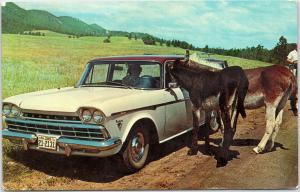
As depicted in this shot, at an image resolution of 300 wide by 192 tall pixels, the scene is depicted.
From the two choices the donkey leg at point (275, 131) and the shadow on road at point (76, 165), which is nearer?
the shadow on road at point (76, 165)

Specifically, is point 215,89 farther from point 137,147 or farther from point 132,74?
point 137,147

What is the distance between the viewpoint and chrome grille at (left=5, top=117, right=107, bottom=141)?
11.9 ft

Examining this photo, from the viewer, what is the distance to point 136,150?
4059mm

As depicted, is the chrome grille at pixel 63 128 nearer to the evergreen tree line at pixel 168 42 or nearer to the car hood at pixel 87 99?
the car hood at pixel 87 99

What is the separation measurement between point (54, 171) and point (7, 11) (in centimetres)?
211

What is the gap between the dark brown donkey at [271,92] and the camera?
Result: 14.5 ft

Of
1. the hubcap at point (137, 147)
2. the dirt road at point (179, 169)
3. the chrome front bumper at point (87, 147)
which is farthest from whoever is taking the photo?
the dirt road at point (179, 169)

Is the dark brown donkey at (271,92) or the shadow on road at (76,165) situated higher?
the dark brown donkey at (271,92)

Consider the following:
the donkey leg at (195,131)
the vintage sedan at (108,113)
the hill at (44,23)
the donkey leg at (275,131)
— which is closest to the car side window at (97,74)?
the vintage sedan at (108,113)

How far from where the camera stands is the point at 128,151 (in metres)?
3.88

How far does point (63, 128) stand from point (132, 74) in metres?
1.15

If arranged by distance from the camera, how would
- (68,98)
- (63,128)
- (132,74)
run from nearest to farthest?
(63,128) → (68,98) → (132,74)

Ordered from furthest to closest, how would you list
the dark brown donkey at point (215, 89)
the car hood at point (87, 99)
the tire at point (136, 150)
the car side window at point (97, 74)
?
the car side window at point (97, 74) → the dark brown donkey at point (215, 89) → the tire at point (136, 150) → the car hood at point (87, 99)

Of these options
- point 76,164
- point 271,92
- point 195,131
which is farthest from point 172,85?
point 76,164
